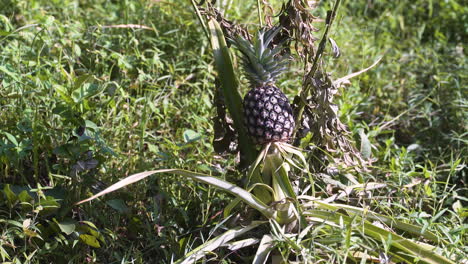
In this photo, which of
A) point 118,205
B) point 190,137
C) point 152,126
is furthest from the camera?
point 152,126

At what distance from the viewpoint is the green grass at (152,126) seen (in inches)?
86.0

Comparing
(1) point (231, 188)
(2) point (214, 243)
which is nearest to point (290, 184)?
(1) point (231, 188)

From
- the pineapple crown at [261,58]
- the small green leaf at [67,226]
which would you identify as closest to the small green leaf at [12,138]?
the small green leaf at [67,226]

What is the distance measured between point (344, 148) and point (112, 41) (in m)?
1.54

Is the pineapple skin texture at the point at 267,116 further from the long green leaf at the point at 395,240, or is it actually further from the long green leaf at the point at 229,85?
the long green leaf at the point at 395,240

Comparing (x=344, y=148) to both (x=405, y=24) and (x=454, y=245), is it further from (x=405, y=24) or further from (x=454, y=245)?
(x=405, y=24)

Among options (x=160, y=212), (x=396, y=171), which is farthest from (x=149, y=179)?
(x=396, y=171)

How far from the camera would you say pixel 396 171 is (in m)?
2.46

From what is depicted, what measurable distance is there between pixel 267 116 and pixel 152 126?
37.9 inches

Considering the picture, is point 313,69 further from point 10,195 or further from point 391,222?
point 10,195

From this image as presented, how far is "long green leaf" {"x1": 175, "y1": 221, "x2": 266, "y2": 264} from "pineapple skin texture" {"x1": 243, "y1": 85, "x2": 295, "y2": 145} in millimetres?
301

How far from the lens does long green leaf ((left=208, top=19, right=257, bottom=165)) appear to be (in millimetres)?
2184

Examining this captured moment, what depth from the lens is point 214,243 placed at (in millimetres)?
1979

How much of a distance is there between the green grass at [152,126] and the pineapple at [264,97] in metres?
0.37
